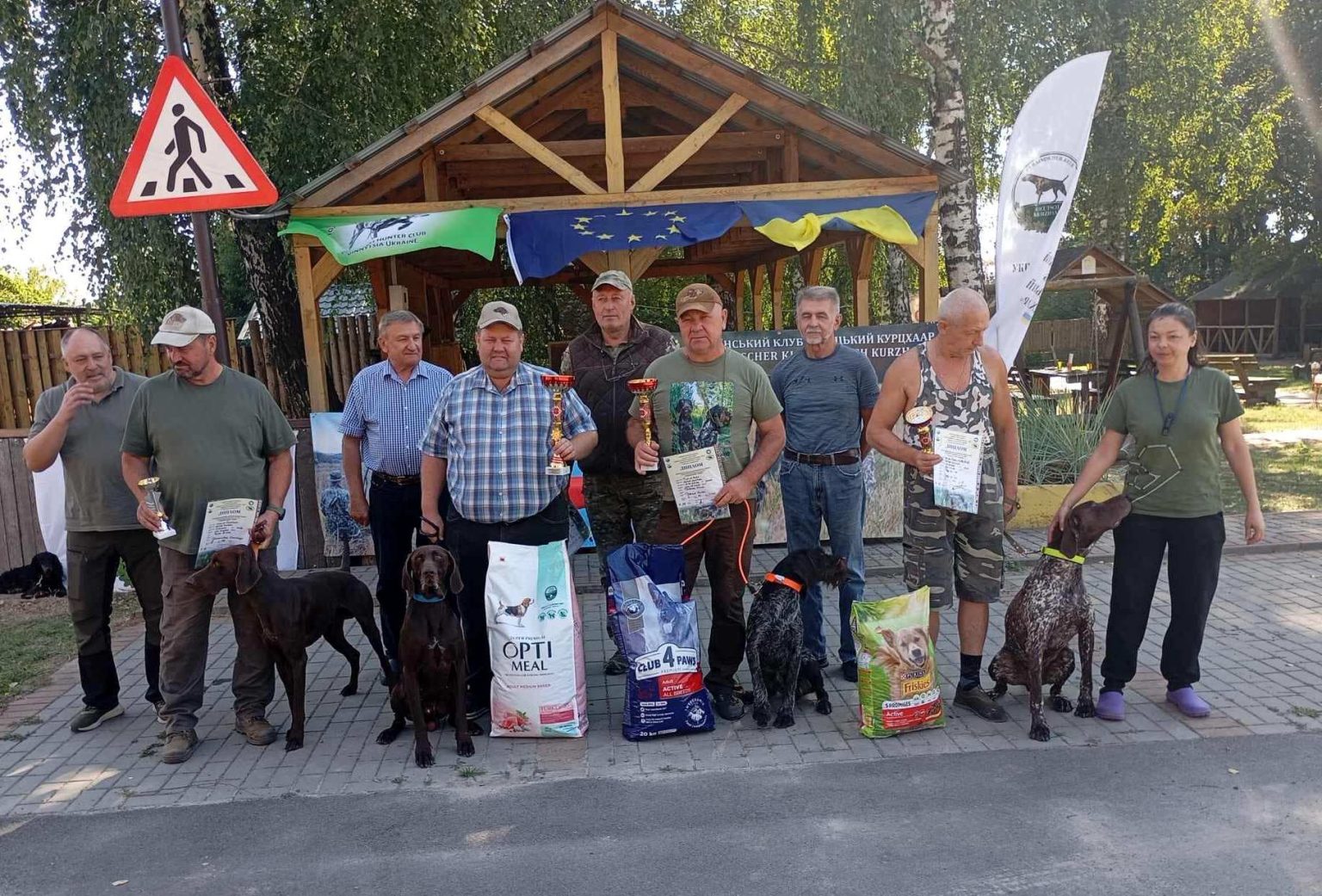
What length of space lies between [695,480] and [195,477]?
221 cm

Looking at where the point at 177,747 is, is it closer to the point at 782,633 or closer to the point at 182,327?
the point at 182,327

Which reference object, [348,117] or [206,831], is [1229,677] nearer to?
[206,831]

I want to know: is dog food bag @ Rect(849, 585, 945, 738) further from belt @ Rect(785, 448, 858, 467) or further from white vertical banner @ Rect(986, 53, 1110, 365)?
white vertical banner @ Rect(986, 53, 1110, 365)

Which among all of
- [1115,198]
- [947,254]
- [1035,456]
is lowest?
[1035,456]

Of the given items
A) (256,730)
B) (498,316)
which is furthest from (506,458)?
(256,730)

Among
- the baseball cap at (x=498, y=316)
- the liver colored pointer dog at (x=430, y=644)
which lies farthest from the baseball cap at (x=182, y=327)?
the liver colored pointer dog at (x=430, y=644)

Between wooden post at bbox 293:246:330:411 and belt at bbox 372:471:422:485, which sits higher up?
wooden post at bbox 293:246:330:411

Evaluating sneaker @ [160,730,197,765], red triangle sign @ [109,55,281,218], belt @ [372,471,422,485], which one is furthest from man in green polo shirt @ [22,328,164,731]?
belt @ [372,471,422,485]

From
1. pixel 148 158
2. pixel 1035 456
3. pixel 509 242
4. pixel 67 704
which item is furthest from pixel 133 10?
pixel 1035 456

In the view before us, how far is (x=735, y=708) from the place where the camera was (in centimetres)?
431

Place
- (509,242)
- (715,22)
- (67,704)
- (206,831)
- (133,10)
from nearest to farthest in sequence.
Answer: (206,831) → (67,704) → (509,242) → (133,10) → (715,22)

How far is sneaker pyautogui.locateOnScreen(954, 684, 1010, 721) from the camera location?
4.17m

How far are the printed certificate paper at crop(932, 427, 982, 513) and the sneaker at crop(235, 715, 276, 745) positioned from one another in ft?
10.5

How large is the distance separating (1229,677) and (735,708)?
2482 mm
